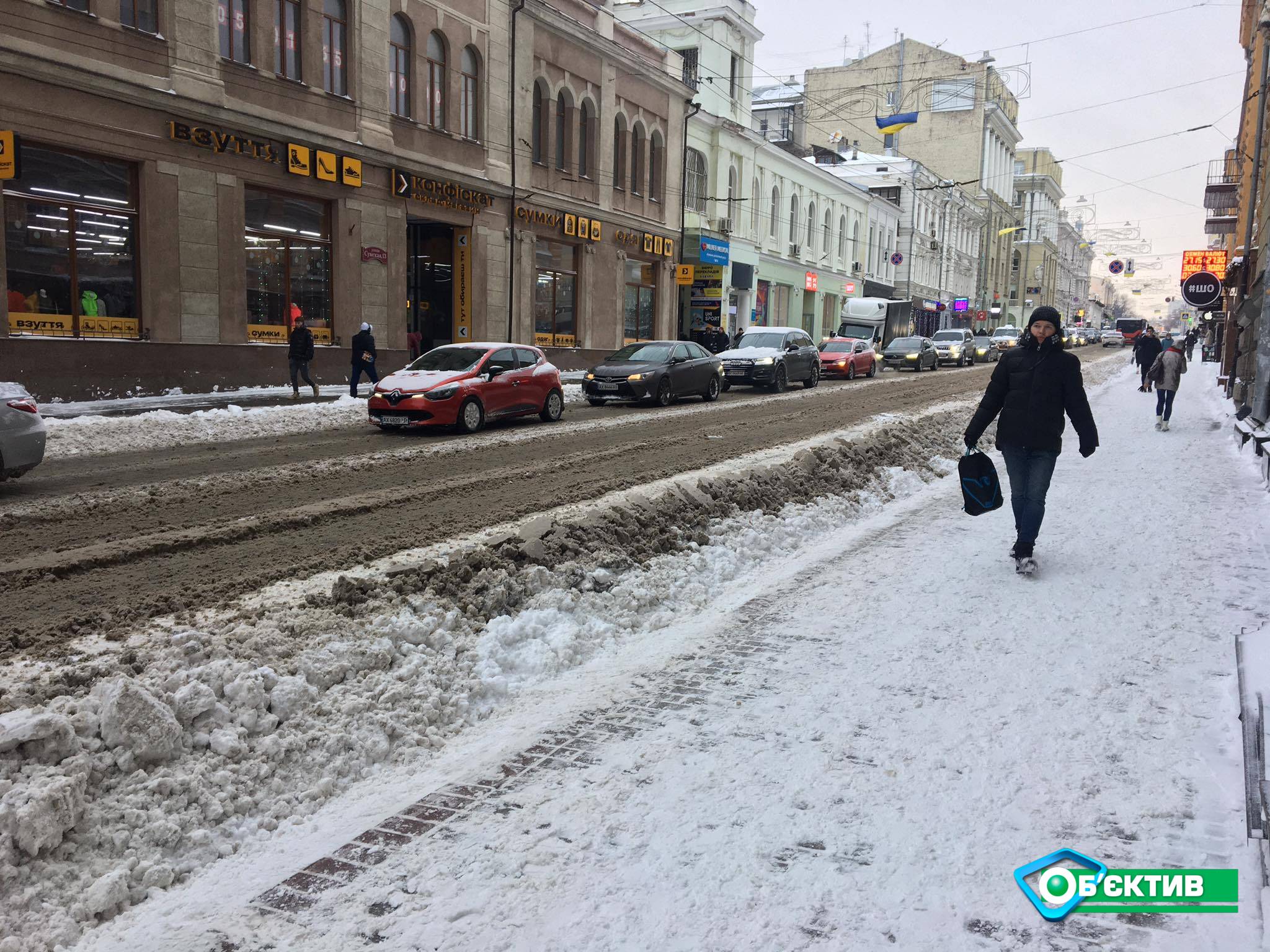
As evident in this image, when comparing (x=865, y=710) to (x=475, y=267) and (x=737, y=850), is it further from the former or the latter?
(x=475, y=267)

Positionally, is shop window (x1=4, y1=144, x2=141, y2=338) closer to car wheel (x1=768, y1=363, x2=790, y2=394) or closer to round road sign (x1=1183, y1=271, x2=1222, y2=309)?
car wheel (x1=768, y1=363, x2=790, y2=394)

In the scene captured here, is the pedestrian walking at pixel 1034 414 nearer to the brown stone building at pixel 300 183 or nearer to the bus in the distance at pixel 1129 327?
the brown stone building at pixel 300 183

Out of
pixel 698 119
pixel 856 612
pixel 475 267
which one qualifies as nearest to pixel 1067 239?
pixel 698 119

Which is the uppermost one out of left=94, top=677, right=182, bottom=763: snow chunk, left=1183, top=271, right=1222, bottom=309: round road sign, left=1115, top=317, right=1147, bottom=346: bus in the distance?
left=1115, top=317, right=1147, bottom=346: bus in the distance

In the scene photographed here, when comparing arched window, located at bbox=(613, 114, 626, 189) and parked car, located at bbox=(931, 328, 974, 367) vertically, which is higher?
arched window, located at bbox=(613, 114, 626, 189)

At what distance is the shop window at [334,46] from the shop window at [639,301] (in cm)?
1425

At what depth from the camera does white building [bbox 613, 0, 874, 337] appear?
41.0 metres

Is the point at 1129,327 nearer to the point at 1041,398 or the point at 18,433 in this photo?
the point at 1041,398

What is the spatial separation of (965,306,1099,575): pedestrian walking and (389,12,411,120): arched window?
2122 centimetres

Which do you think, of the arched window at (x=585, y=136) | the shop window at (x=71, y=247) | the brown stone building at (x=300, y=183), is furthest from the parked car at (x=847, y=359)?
the shop window at (x=71, y=247)

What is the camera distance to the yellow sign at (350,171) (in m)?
22.6

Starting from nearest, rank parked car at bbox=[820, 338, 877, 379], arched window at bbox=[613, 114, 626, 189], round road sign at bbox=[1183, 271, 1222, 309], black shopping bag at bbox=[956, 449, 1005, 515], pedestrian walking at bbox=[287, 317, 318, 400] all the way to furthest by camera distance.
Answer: black shopping bag at bbox=[956, 449, 1005, 515] → round road sign at bbox=[1183, 271, 1222, 309] → pedestrian walking at bbox=[287, 317, 318, 400] → parked car at bbox=[820, 338, 877, 379] → arched window at bbox=[613, 114, 626, 189]

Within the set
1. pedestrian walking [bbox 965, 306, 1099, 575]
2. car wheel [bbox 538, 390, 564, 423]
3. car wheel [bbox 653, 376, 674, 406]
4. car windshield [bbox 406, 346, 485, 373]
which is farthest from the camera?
car wheel [bbox 653, 376, 674, 406]

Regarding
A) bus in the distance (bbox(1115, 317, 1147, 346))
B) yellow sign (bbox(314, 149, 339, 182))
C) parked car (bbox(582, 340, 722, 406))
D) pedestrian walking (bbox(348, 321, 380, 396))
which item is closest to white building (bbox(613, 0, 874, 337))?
parked car (bbox(582, 340, 722, 406))
